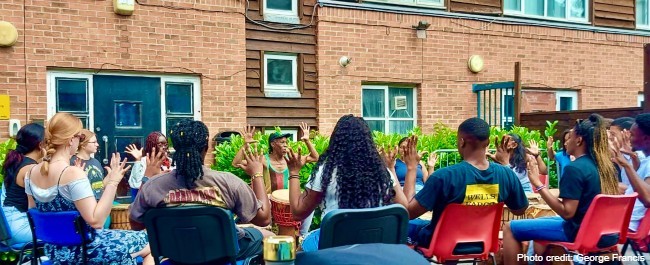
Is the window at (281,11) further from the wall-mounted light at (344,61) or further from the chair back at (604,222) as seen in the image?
the chair back at (604,222)

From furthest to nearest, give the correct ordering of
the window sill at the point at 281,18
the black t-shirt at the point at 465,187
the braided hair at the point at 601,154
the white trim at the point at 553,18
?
the white trim at the point at 553,18 → the window sill at the point at 281,18 → the braided hair at the point at 601,154 → the black t-shirt at the point at 465,187

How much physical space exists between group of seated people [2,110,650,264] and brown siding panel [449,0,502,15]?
7065 millimetres

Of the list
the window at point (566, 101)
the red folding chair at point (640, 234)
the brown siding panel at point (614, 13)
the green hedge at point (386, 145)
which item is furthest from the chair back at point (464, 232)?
the brown siding panel at point (614, 13)

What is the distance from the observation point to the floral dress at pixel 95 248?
4.25 metres

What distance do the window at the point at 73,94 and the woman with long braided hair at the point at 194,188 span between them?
17.8 feet

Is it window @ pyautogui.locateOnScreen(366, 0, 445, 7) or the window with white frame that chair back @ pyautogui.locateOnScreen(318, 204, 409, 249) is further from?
the window with white frame

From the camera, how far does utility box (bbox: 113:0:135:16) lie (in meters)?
9.05

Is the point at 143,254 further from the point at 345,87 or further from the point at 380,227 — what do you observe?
the point at 345,87

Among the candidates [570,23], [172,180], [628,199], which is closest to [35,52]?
[172,180]

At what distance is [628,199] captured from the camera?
4.64 m

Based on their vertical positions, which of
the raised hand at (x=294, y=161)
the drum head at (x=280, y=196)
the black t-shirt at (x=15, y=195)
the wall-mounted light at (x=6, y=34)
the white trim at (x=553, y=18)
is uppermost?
the white trim at (x=553, y=18)

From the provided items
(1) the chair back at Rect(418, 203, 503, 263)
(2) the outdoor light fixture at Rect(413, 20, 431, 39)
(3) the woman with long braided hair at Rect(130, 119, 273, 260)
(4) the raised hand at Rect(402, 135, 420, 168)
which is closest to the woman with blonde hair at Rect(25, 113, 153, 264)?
(3) the woman with long braided hair at Rect(130, 119, 273, 260)

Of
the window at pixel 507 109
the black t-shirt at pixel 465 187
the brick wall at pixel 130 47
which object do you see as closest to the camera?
the black t-shirt at pixel 465 187

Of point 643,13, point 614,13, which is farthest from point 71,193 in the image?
point 643,13
